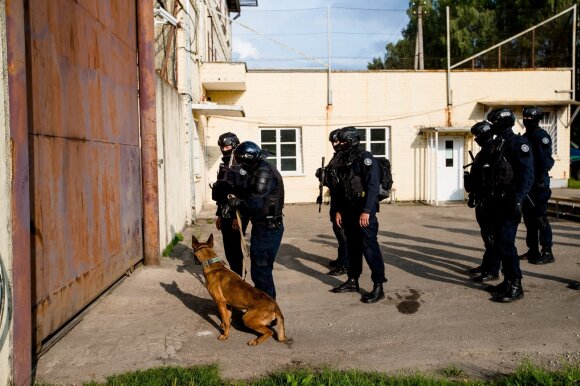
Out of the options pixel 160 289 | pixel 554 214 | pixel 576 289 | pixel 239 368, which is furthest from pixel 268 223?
pixel 554 214

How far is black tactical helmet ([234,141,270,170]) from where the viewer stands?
5.24 meters

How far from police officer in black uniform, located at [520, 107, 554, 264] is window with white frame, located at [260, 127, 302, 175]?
33.8ft

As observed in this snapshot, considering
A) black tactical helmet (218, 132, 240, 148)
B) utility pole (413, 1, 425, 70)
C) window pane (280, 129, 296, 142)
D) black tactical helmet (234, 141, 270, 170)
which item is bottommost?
black tactical helmet (234, 141, 270, 170)

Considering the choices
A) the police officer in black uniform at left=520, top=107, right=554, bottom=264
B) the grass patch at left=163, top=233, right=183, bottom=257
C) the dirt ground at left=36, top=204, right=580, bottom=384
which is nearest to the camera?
the dirt ground at left=36, top=204, right=580, bottom=384

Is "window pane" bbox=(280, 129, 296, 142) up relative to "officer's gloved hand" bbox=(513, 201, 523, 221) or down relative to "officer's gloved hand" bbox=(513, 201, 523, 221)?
up

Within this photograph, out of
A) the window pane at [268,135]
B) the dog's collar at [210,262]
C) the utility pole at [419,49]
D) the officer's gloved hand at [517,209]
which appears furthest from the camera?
the utility pole at [419,49]

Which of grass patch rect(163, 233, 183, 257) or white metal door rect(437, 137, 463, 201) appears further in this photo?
white metal door rect(437, 137, 463, 201)

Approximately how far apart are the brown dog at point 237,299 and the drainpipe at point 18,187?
1.76 meters

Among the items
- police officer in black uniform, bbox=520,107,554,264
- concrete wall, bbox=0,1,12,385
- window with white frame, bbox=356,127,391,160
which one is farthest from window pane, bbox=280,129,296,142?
concrete wall, bbox=0,1,12,385

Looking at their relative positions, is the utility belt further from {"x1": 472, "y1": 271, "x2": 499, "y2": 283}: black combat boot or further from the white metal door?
the white metal door

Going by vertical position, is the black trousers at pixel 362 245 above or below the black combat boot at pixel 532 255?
above

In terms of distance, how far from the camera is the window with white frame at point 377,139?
702 inches

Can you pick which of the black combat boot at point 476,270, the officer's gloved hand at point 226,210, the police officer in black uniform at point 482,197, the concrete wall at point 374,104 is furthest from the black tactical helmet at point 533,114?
the concrete wall at point 374,104

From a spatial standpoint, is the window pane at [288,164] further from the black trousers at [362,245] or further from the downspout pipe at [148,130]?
the black trousers at [362,245]
